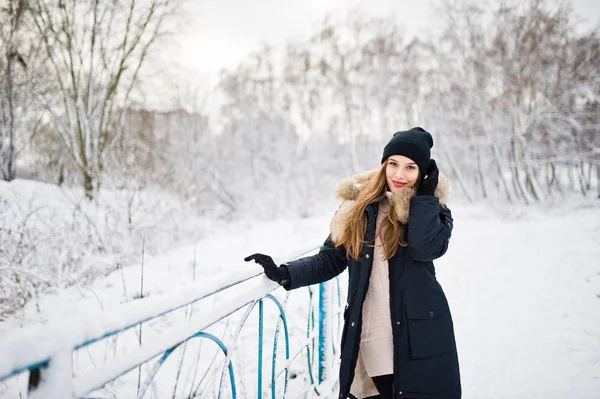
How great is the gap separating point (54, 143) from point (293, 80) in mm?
15477

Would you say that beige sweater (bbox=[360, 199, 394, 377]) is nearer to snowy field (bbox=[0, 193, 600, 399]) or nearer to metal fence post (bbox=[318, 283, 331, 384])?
snowy field (bbox=[0, 193, 600, 399])

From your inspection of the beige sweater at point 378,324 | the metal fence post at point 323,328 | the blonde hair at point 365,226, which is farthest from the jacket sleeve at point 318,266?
the metal fence post at point 323,328

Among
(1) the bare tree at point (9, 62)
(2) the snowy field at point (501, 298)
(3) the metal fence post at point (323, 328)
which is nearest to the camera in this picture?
(3) the metal fence post at point (323, 328)

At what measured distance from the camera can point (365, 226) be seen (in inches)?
65.6

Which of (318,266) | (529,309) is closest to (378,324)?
(318,266)

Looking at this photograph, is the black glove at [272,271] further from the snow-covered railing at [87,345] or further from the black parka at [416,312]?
the snow-covered railing at [87,345]

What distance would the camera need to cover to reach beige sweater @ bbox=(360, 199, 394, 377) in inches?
60.3

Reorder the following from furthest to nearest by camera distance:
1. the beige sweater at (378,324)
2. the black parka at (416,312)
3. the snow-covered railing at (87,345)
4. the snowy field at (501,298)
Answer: the snowy field at (501,298) → the beige sweater at (378,324) → the black parka at (416,312) → the snow-covered railing at (87,345)

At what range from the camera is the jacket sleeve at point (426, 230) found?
1470mm

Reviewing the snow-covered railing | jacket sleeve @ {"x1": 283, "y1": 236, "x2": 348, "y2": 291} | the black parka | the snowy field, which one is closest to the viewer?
the snow-covered railing

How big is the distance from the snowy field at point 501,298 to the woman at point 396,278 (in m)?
0.49

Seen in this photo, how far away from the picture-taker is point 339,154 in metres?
23.8

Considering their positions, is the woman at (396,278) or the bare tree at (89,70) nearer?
the woman at (396,278)

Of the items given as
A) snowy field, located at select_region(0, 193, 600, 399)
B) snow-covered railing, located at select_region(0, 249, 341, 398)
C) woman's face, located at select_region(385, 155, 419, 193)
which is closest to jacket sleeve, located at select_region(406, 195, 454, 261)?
woman's face, located at select_region(385, 155, 419, 193)
